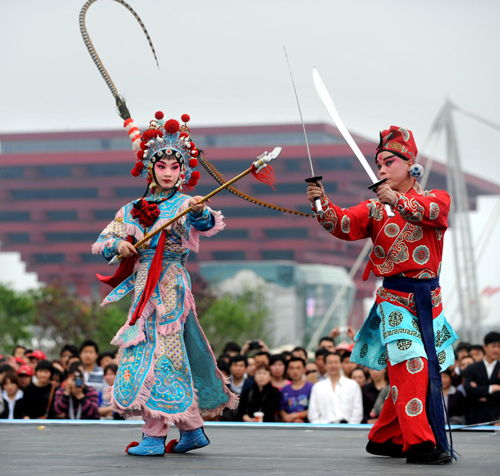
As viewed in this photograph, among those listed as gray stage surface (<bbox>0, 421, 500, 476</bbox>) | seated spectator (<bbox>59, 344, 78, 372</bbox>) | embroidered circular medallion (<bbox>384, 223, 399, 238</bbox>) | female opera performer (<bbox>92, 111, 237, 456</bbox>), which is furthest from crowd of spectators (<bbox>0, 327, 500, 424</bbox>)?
embroidered circular medallion (<bbox>384, 223, 399, 238</bbox>)

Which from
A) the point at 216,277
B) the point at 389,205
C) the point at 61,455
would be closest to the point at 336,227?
the point at 389,205

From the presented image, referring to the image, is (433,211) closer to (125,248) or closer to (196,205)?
(196,205)

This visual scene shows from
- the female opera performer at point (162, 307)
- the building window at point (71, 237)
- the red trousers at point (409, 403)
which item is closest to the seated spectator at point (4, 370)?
the female opera performer at point (162, 307)

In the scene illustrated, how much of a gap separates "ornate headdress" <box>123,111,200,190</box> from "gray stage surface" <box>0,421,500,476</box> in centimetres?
161

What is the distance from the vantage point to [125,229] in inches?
211

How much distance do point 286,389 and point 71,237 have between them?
7325cm

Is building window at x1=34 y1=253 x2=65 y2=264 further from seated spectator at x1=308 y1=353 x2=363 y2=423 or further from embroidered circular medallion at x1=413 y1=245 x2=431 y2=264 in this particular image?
embroidered circular medallion at x1=413 y1=245 x2=431 y2=264

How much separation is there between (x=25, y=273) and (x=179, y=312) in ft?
256

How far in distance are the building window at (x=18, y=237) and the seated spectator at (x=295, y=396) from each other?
74.7 meters

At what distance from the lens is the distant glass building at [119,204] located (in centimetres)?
7781

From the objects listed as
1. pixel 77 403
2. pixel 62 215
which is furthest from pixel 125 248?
pixel 62 215

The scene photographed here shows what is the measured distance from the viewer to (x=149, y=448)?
4.98 metres

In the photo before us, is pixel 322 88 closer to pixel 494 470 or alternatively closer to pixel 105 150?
pixel 494 470

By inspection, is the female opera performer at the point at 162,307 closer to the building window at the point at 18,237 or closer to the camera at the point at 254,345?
the camera at the point at 254,345
